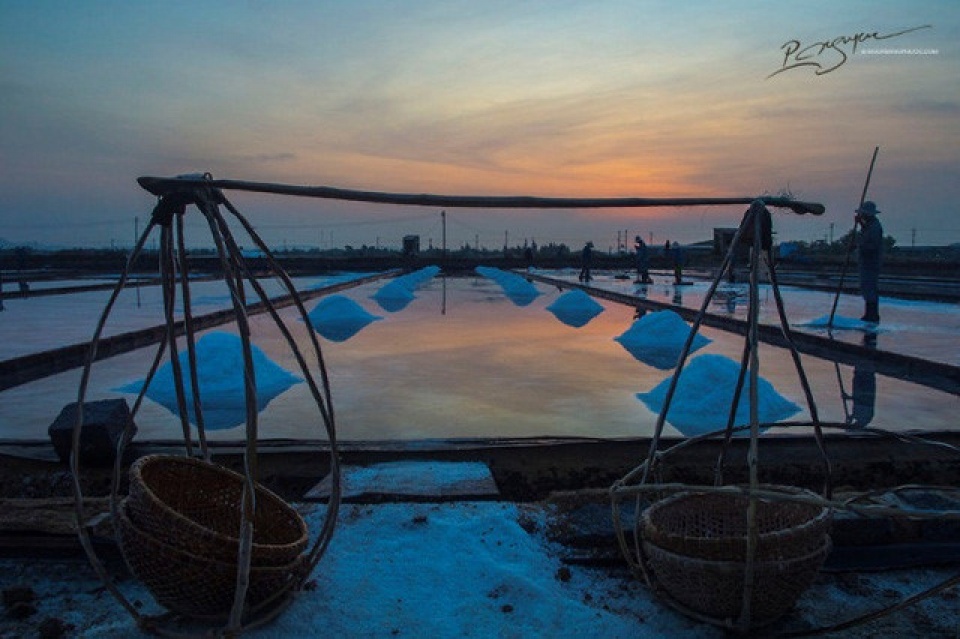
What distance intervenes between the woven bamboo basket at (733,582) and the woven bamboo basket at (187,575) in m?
0.97

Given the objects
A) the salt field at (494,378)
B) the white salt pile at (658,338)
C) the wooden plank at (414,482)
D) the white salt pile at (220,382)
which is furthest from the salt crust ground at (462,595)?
the white salt pile at (658,338)

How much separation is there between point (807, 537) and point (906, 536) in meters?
0.82

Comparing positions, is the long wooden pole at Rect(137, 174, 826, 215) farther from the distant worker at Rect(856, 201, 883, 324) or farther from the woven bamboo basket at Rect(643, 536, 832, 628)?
the distant worker at Rect(856, 201, 883, 324)

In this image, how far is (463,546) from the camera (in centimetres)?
217

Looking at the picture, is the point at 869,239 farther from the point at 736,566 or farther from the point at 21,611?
the point at 21,611

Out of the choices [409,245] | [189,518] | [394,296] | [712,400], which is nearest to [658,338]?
[712,400]

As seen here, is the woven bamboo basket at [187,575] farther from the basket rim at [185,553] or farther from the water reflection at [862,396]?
the water reflection at [862,396]

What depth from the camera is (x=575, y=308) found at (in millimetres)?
10852

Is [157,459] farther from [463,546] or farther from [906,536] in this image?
[906,536]

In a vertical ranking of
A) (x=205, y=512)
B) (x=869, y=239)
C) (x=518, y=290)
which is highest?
(x=869, y=239)

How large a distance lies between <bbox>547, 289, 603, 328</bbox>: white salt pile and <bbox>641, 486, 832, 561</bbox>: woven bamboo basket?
25.7 ft

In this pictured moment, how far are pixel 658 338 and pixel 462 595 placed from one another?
5616 mm

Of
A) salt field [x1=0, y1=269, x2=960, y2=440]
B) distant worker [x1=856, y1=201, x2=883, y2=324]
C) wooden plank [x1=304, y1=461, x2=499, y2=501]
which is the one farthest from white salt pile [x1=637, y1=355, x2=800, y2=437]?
distant worker [x1=856, y1=201, x2=883, y2=324]

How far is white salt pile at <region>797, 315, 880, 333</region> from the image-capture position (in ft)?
25.5
